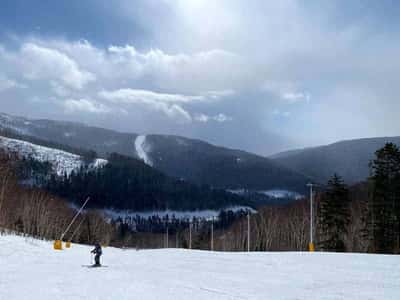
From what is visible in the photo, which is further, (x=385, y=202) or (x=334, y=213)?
(x=334, y=213)

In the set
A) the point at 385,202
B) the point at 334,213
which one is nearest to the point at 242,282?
the point at 385,202

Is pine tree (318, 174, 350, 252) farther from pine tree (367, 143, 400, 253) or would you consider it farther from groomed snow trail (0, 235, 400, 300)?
groomed snow trail (0, 235, 400, 300)

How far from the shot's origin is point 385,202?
53250 mm

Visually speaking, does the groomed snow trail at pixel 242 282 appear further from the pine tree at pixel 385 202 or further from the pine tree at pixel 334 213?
the pine tree at pixel 334 213

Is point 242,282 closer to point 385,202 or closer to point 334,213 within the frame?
point 385,202

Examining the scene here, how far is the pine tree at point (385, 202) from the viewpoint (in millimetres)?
52219

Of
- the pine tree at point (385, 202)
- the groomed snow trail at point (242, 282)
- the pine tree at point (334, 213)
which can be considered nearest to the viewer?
the groomed snow trail at point (242, 282)

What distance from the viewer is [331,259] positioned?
29188 millimetres

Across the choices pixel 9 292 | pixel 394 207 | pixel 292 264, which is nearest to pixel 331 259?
pixel 292 264

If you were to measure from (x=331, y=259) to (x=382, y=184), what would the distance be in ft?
90.4

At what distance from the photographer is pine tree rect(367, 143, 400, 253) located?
5222cm

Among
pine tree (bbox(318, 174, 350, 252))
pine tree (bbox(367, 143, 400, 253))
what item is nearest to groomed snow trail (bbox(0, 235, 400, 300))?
pine tree (bbox(367, 143, 400, 253))

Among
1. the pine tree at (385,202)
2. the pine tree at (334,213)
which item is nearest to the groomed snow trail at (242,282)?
the pine tree at (385,202)

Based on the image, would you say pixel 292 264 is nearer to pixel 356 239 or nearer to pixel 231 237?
pixel 356 239
